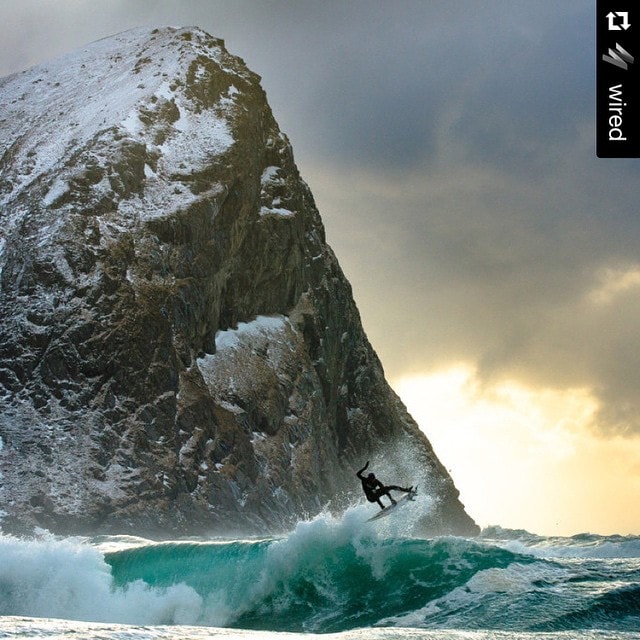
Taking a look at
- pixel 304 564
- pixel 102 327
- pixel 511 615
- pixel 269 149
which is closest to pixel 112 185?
pixel 102 327

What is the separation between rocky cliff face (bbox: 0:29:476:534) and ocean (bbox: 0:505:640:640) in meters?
39.5

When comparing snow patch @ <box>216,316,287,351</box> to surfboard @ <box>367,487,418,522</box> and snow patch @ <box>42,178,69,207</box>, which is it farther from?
surfboard @ <box>367,487,418,522</box>

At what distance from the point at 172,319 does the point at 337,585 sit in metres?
54.8

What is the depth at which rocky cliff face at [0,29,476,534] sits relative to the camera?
237 feet

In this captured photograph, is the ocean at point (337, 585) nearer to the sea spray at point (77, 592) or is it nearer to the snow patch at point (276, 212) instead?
the sea spray at point (77, 592)

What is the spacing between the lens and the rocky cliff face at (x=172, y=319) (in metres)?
72.4

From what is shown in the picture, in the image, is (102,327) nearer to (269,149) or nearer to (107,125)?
(107,125)

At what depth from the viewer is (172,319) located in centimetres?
8106

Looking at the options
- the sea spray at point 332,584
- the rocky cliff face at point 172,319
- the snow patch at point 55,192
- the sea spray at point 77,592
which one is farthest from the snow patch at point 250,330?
the sea spray at point 77,592

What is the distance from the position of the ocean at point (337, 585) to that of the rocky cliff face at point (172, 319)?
39460mm

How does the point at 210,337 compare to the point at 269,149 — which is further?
the point at 269,149

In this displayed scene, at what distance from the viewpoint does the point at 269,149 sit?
100875 millimetres

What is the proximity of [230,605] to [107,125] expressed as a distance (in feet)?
222

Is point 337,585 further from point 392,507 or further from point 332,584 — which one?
point 392,507
